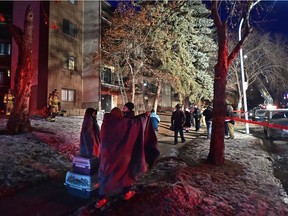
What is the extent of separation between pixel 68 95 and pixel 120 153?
68.3 feet

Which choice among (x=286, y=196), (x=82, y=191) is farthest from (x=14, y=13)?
(x=286, y=196)

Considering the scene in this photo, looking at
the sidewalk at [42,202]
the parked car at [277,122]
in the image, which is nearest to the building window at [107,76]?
the parked car at [277,122]

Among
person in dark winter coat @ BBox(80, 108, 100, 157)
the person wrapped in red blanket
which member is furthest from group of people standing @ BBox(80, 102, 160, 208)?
person in dark winter coat @ BBox(80, 108, 100, 157)

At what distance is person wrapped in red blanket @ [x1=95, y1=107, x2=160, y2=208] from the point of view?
13.3 feet

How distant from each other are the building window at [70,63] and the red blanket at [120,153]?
67.6 ft

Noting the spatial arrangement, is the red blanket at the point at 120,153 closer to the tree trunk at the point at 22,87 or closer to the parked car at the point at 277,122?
the tree trunk at the point at 22,87

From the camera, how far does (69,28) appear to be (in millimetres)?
23656

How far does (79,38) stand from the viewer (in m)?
25.1

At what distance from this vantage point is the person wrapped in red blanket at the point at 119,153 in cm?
405

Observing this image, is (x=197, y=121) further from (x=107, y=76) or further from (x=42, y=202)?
(x=107, y=76)

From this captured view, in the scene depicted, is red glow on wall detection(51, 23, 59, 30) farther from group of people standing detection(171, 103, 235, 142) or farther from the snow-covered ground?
the snow-covered ground

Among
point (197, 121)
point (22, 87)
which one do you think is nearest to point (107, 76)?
point (197, 121)

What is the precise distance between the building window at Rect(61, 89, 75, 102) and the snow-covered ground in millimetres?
13446

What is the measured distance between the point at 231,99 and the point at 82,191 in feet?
144
